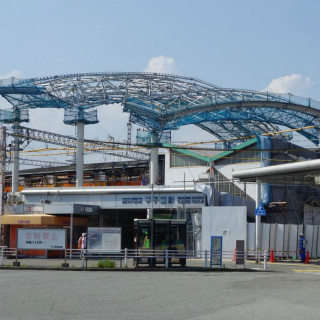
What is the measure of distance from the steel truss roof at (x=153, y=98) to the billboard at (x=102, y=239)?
2651 centimetres

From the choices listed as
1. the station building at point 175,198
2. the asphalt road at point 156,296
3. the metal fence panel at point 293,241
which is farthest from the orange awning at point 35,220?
the asphalt road at point 156,296

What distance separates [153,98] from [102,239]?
93.6ft

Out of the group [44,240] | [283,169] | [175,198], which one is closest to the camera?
[44,240]

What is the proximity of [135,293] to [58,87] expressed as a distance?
4243 cm

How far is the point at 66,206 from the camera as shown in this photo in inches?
1704

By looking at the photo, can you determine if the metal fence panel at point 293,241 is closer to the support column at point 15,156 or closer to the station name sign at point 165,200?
the station name sign at point 165,200

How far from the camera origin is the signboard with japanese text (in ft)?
109

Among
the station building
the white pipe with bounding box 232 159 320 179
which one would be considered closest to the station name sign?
the station building

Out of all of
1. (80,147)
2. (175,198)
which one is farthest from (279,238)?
(80,147)

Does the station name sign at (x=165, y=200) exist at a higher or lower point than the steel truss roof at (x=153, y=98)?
lower

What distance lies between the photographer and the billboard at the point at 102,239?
32219 mm

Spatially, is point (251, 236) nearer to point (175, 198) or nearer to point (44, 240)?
point (175, 198)

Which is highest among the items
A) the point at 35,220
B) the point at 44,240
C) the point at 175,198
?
the point at 175,198

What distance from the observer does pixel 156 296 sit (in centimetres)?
1844
